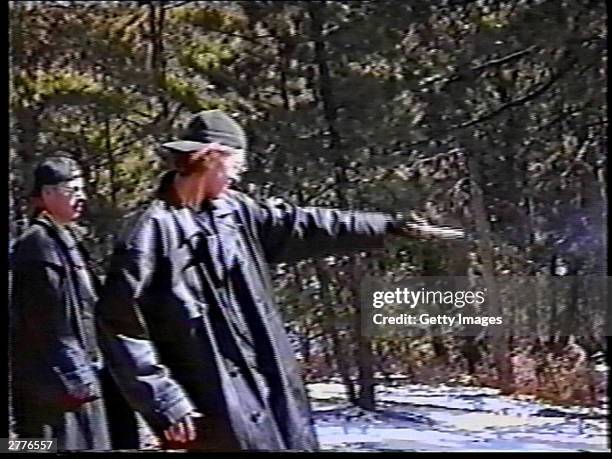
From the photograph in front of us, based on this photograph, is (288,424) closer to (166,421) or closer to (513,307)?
(166,421)

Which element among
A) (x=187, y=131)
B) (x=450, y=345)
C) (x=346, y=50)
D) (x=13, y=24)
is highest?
(x=13, y=24)

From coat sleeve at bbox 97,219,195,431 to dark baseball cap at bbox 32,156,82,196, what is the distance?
0.25 meters

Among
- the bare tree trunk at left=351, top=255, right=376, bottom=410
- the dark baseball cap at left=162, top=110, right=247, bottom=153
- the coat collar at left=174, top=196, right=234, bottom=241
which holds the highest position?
the dark baseball cap at left=162, top=110, right=247, bottom=153

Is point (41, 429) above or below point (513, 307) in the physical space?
below

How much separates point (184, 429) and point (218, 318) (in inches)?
12.7

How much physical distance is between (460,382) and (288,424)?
492mm

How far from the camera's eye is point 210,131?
2.72 metres

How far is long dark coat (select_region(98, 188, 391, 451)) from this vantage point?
2678 millimetres

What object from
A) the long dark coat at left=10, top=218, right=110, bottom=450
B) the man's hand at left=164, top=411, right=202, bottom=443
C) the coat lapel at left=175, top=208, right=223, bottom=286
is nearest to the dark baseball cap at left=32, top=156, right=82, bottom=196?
the long dark coat at left=10, top=218, right=110, bottom=450

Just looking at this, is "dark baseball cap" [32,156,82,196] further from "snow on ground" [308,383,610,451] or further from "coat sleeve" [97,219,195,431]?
"snow on ground" [308,383,610,451]

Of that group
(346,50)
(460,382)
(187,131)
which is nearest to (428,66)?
(346,50)

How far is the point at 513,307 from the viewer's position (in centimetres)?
263
